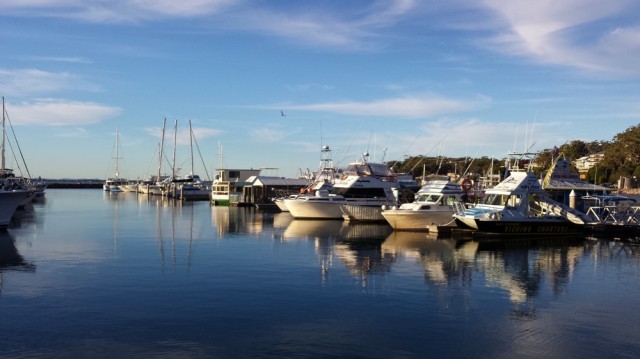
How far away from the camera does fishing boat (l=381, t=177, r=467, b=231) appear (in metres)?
49.5

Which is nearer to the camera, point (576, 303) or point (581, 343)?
point (581, 343)

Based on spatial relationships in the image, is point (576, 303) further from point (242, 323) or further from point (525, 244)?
point (525, 244)

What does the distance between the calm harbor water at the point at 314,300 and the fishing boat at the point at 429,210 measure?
8634 mm

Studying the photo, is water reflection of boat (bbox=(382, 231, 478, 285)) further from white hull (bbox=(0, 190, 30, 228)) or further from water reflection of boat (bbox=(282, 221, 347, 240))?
white hull (bbox=(0, 190, 30, 228))

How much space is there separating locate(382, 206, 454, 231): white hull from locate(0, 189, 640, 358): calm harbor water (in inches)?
338

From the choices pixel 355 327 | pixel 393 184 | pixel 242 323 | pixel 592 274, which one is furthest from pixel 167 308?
pixel 393 184

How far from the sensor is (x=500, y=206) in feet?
150

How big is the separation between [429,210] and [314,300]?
95.0ft

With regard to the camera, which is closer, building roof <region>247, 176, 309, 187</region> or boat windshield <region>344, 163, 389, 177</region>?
boat windshield <region>344, 163, 389, 177</region>

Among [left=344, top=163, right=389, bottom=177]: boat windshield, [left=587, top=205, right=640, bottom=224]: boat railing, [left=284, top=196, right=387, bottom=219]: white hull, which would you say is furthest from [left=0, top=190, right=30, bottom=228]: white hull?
[left=587, top=205, right=640, bottom=224]: boat railing

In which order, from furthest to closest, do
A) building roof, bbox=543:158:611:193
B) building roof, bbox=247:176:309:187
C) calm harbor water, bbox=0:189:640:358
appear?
1. building roof, bbox=247:176:309:187
2. building roof, bbox=543:158:611:193
3. calm harbor water, bbox=0:189:640:358

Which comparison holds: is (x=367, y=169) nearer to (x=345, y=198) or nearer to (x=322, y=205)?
(x=345, y=198)

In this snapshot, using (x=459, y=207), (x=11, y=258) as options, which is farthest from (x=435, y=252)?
(x=11, y=258)

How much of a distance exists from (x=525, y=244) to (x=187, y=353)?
32126mm
